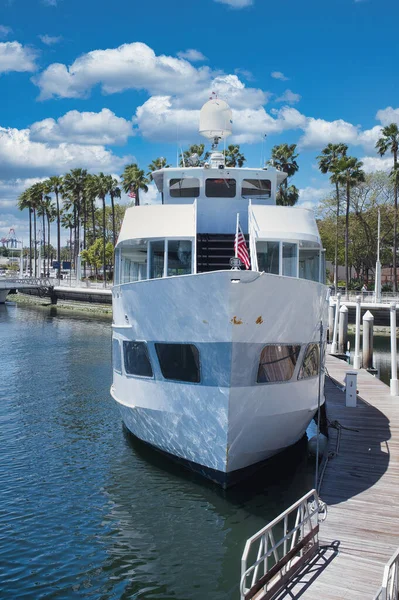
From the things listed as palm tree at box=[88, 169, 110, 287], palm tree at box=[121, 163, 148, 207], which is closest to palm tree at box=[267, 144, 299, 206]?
palm tree at box=[121, 163, 148, 207]

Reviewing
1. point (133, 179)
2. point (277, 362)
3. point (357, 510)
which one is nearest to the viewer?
point (357, 510)

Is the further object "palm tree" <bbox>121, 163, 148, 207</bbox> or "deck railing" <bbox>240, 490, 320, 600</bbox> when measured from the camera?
"palm tree" <bbox>121, 163, 148, 207</bbox>

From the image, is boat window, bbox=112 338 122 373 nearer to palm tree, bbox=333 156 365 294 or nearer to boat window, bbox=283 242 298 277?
boat window, bbox=283 242 298 277

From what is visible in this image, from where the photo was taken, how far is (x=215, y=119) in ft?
58.9

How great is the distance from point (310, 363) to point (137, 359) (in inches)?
148

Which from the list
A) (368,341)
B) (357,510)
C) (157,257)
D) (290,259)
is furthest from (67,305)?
(357,510)

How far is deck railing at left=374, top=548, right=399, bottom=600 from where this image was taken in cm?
695

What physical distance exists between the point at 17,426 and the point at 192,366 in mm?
8715

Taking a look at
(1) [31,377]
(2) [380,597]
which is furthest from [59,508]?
(1) [31,377]

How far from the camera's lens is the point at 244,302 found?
10.8 metres

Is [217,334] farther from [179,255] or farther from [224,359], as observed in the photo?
[179,255]

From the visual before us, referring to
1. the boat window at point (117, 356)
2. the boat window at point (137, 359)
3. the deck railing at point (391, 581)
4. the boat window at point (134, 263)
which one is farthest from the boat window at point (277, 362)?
the deck railing at point (391, 581)

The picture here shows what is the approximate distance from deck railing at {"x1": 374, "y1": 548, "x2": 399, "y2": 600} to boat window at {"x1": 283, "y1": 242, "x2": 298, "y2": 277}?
22.6 ft

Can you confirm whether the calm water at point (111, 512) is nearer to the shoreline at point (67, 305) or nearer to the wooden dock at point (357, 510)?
the wooden dock at point (357, 510)
